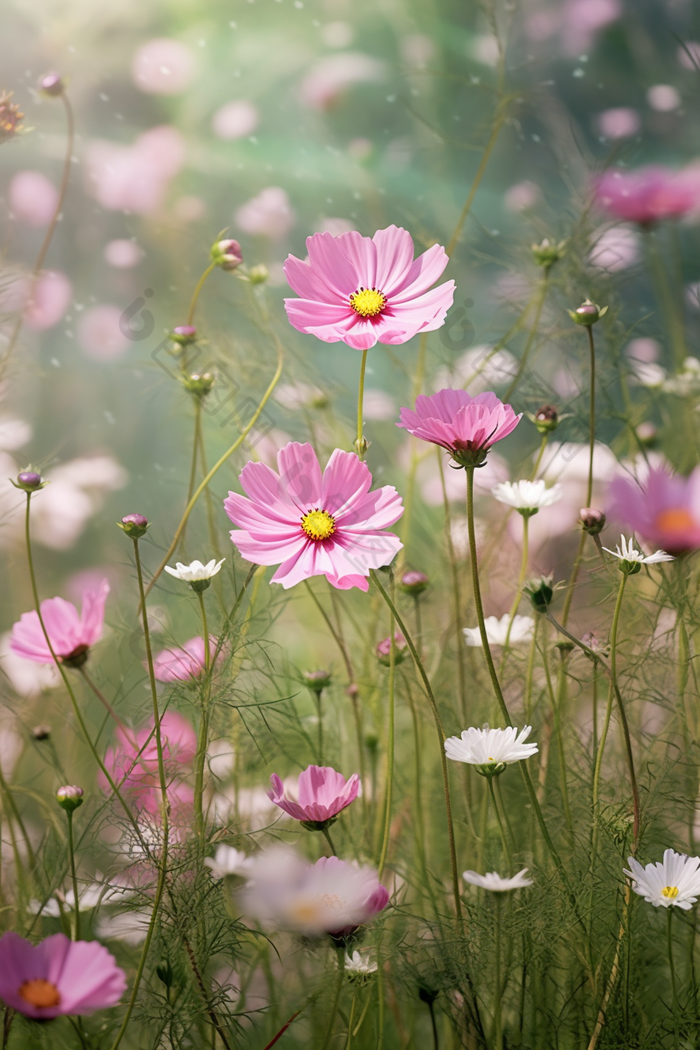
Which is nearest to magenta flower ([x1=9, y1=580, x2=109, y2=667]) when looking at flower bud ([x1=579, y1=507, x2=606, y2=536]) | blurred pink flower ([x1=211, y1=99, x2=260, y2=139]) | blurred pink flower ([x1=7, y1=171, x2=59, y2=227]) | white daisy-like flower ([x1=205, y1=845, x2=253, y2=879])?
white daisy-like flower ([x1=205, y1=845, x2=253, y2=879])

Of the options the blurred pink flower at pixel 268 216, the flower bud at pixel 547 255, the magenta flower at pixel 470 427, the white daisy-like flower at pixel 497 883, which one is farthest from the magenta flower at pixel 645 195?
the white daisy-like flower at pixel 497 883

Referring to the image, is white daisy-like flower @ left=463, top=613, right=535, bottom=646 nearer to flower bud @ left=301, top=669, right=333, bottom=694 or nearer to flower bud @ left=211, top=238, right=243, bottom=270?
flower bud @ left=301, top=669, right=333, bottom=694

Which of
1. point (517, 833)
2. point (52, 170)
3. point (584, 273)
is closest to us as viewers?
point (517, 833)

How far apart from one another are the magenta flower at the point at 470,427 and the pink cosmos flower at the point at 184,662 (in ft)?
0.47

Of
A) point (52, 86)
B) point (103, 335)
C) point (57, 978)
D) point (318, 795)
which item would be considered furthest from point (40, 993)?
point (103, 335)

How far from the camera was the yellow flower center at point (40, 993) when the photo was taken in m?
0.27

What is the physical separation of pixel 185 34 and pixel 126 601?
0.51 metres

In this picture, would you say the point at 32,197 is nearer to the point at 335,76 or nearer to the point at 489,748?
the point at 335,76

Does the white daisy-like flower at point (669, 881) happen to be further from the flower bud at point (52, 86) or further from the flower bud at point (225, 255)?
the flower bud at point (52, 86)

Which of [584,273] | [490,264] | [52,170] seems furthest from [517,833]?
[52,170]

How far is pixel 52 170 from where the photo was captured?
723 millimetres

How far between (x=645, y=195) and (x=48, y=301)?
47 centimetres

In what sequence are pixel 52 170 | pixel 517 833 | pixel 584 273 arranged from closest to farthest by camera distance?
pixel 517 833 → pixel 584 273 → pixel 52 170

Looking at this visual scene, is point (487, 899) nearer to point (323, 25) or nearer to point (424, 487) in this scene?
point (424, 487)
